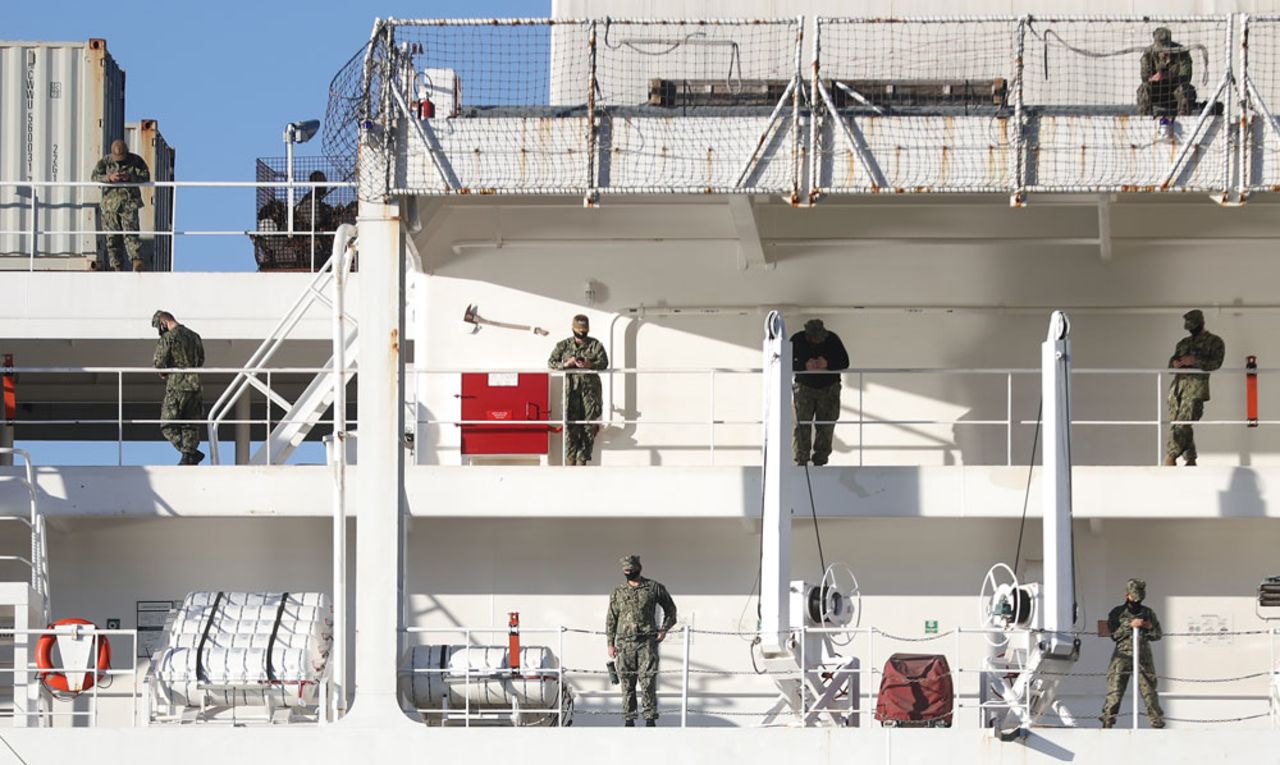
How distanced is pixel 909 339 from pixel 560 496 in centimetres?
373

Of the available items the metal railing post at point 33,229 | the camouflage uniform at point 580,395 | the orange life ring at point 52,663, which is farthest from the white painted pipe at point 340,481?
the metal railing post at point 33,229

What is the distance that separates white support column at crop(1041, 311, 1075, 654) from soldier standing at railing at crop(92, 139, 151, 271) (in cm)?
957

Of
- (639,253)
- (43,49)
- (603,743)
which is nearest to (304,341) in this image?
(639,253)

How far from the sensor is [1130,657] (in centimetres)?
1762

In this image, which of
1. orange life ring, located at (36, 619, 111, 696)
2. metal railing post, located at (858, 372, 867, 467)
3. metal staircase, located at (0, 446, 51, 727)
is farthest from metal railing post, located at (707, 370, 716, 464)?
metal staircase, located at (0, 446, 51, 727)

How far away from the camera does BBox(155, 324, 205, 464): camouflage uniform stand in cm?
1989

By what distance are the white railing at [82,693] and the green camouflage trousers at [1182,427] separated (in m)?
8.69

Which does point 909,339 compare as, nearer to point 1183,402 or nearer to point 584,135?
point 1183,402

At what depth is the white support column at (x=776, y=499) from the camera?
54.5 ft

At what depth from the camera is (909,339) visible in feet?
66.6

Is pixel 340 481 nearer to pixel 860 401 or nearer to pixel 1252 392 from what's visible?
pixel 860 401

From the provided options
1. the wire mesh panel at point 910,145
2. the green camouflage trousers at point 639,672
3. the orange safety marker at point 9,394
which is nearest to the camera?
the wire mesh panel at point 910,145

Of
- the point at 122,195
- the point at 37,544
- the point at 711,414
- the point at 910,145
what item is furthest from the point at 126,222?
the point at 910,145

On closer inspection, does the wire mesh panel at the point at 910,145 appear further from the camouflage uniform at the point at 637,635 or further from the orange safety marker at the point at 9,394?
the orange safety marker at the point at 9,394
